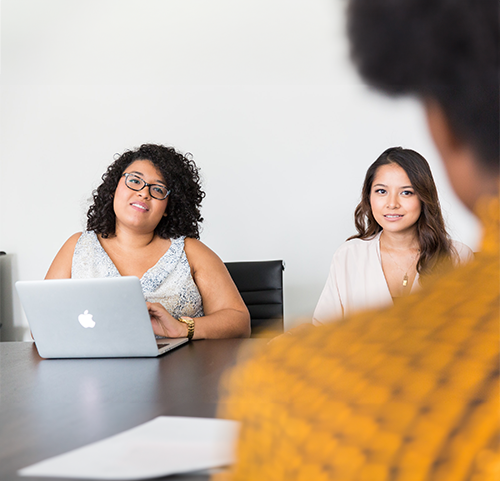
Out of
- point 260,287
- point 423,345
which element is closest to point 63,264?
point 260,287

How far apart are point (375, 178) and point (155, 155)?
2.30ft

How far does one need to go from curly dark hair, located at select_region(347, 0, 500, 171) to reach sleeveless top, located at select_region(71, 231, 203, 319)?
1.39m

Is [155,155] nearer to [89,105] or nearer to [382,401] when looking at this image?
[89,105]

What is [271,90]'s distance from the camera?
2.63 meters

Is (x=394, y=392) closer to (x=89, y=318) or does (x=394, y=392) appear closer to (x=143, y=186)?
(x=89, y=318)

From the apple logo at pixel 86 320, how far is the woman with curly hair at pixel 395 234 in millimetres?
658

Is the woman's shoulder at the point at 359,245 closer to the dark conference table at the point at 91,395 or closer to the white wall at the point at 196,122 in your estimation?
the dark conference table at the point at 91,395

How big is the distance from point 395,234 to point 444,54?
1435mm

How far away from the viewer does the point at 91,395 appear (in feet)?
2.36

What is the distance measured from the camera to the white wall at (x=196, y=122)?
8.27 feet

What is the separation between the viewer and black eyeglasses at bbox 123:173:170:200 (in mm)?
1596

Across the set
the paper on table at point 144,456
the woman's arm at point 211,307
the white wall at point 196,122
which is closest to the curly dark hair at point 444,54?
the paper on table at point 144,456

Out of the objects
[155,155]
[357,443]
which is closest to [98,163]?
[155,155]

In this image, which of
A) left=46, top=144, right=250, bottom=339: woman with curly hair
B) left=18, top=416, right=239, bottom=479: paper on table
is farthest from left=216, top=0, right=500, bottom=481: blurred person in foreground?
left=46, top=144, right=250, bottom=339: woman with curly hair
